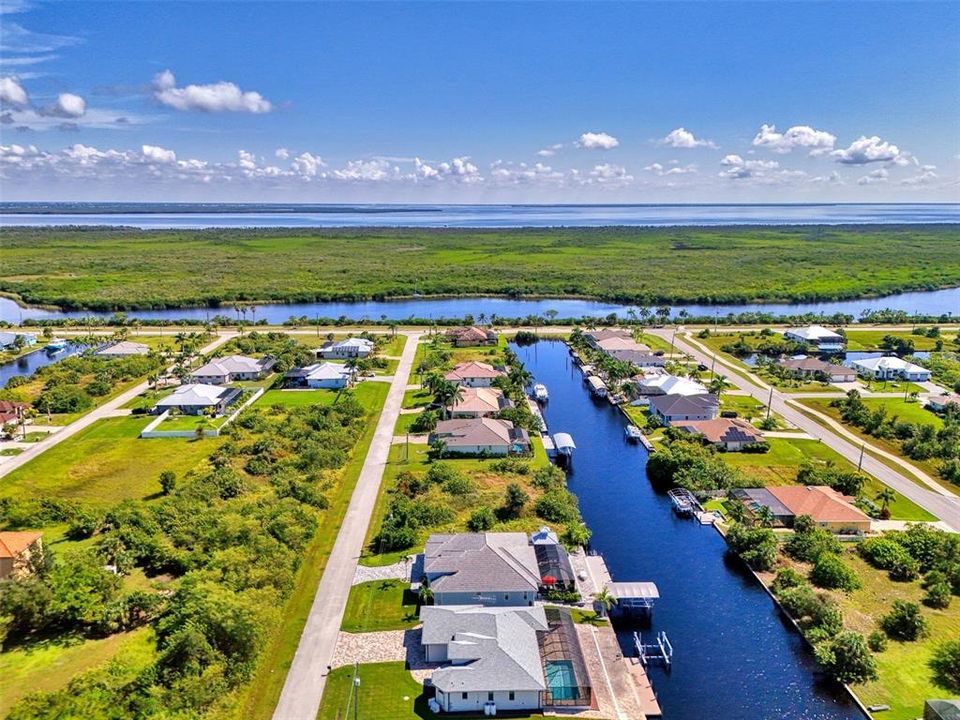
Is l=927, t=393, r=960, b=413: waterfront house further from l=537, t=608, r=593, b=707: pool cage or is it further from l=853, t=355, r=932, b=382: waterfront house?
l=537, t=608, r=593, b=707: pool cage

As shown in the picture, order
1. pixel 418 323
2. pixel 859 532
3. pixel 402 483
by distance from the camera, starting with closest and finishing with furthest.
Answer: pixel 859 532
pixel 402 483
pixel 418 323

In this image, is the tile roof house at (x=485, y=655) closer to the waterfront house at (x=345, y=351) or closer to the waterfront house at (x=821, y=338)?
the waterfront house at (x=345, y=351)

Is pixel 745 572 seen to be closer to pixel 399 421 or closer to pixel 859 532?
pixel 859 532

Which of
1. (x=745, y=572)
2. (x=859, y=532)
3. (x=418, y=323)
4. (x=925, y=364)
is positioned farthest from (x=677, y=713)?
(x=418, y=323)

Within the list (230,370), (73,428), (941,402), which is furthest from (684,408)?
(73,428)

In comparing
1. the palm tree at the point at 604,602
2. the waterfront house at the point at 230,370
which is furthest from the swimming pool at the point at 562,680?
the waterfront house at the point at 230,370
